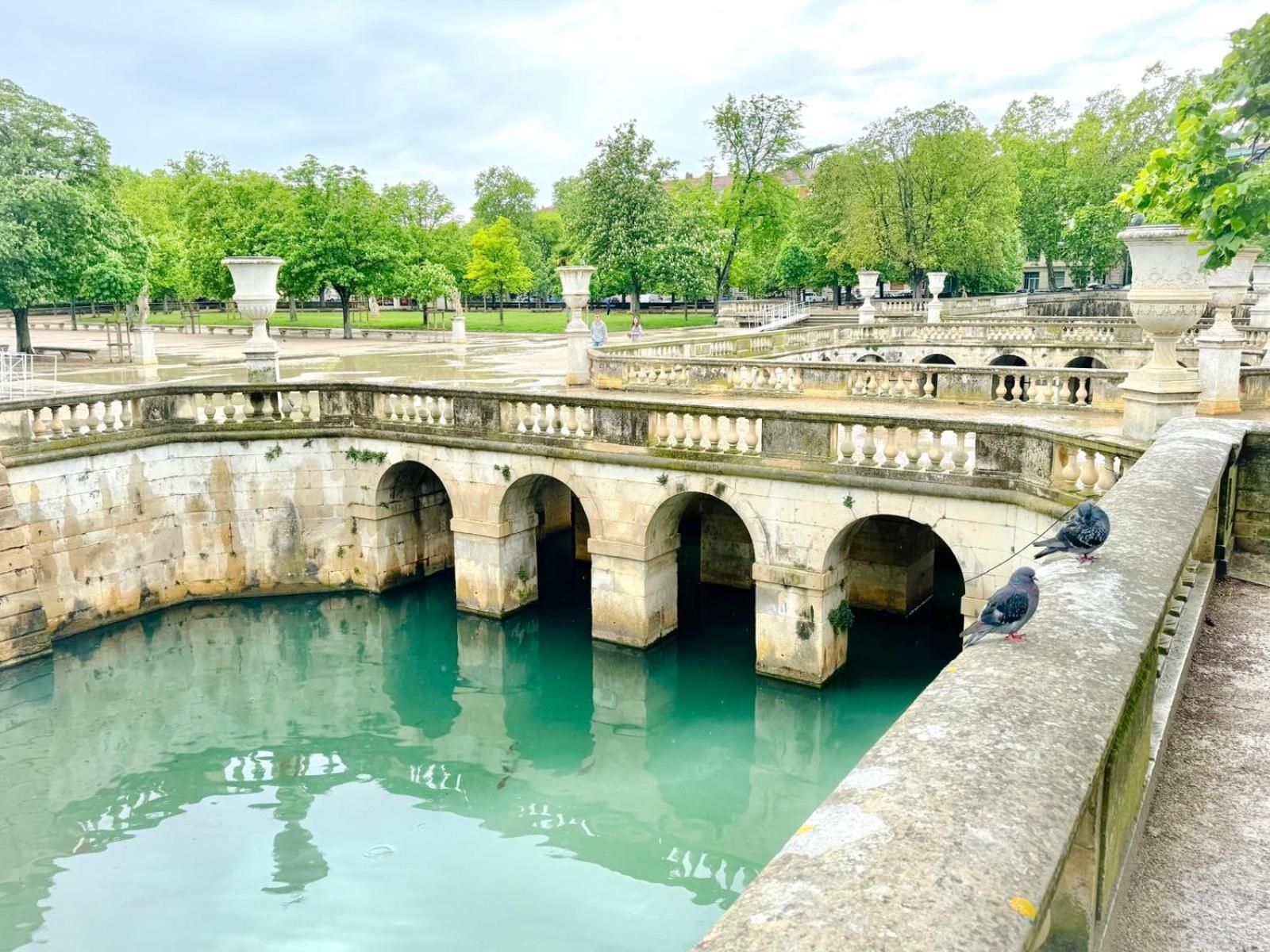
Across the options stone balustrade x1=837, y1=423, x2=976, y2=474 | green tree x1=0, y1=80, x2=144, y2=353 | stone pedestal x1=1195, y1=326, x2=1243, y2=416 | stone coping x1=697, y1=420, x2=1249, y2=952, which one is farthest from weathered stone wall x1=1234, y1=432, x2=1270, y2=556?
green tree x1=0, y1=80, x2=144, y2=353

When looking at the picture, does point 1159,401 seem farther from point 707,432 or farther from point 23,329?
point 23,329

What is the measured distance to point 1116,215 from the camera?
5788 centimetres

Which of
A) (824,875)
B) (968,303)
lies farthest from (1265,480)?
(968,303)

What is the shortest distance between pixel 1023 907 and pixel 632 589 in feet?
51.0

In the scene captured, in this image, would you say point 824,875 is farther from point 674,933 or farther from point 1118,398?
point 1118,398

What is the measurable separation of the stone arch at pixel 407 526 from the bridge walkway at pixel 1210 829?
1608 centimetres

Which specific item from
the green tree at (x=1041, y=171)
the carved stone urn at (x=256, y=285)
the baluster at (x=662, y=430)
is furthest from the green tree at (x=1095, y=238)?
the carved stone urn at (x=256, y=285)

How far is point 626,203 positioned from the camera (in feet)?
166

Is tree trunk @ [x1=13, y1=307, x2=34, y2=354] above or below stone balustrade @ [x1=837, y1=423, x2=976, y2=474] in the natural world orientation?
above

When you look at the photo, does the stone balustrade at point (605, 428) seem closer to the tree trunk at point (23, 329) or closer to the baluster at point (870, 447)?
the baluster at point (870, 447)

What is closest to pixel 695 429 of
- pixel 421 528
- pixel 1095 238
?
pixel 421 528

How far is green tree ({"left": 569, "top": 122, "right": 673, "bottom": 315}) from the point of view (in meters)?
50.2

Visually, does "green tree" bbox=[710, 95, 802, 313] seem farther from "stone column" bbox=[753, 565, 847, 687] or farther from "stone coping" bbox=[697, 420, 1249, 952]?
"stone coping" bbox=[697, 420, 1249, 952]

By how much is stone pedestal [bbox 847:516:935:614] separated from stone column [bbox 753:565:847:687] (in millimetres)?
3232
